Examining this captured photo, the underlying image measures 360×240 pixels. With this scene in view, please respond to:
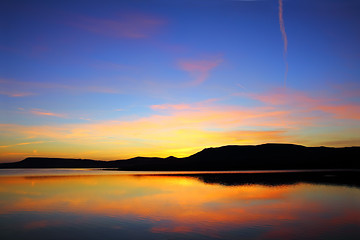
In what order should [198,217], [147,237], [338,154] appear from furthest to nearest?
[338,154]
[198,217]
[147,237]

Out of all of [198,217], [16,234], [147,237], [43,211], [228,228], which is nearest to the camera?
[147,237]

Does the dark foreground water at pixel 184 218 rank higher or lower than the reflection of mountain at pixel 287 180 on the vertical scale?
lower

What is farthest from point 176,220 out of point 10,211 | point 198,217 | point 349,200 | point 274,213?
point 349,200

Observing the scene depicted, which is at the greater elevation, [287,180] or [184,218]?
[287,180]

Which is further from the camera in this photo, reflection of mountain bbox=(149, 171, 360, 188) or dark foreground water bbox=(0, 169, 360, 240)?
reflection of mountain bbox=(149, 171, 360, 188)

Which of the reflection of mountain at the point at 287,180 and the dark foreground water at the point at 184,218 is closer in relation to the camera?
the dark foreground water at the point at 184,218

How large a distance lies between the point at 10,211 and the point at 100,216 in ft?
28.2

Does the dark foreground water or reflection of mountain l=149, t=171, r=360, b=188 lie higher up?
reflection of mountain l=149, t=171, r=360, b=188

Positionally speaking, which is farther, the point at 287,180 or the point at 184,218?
the point at 287,180

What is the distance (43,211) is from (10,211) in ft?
9.03

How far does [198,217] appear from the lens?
20.4m

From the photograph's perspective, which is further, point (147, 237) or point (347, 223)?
point (347, 223)

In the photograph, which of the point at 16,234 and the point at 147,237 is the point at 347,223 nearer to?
the point at 147,237

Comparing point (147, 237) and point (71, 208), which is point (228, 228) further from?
point (71, 208)
